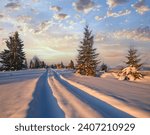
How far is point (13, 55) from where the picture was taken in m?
45.7

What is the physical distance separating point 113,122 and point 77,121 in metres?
0.74

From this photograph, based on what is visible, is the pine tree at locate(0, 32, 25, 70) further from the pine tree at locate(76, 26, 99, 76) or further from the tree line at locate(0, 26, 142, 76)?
the pine tree at locate(76, 26, 99, 76)

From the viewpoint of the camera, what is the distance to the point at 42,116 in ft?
17.2

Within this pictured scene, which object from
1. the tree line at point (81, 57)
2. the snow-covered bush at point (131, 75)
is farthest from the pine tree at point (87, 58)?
the snow-covered bush at point (131, 75)

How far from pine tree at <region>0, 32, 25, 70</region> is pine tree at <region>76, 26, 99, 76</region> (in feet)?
48.7

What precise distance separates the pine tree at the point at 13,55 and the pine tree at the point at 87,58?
14848 millimetres

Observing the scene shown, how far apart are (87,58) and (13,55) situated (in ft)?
57.9

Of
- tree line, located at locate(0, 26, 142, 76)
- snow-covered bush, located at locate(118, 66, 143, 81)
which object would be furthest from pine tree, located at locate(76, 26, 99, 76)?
snow-covered bush, located at locate(118, 66, 143, 81)

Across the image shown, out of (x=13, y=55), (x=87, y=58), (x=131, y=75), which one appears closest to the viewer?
(x=131, y=75)

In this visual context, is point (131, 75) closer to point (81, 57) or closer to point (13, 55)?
point (81, 57)

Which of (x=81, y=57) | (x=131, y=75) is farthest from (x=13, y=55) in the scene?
(x=131, y=75)

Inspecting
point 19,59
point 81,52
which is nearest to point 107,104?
point 81,52

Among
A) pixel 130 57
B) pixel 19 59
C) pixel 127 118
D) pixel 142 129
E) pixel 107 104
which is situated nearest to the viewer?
pixel 142 129

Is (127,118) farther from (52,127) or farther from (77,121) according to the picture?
(52,127)
